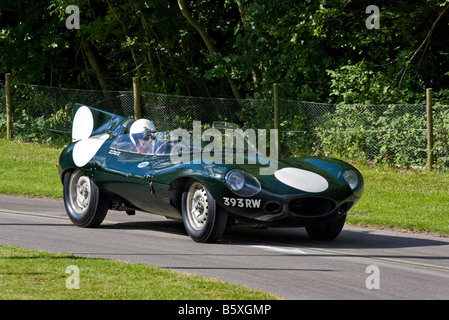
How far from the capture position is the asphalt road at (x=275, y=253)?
7.53 m

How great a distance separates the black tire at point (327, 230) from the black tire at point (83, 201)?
2.69 m

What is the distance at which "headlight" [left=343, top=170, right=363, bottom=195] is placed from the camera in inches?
390

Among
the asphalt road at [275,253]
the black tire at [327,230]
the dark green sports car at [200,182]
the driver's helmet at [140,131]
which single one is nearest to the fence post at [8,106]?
the asphalt road at [275,253]

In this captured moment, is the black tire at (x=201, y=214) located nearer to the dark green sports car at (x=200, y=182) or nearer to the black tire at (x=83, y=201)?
the dark green sports car at (x=200, y=182)

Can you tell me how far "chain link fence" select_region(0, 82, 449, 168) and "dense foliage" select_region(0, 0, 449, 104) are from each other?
1.86 m

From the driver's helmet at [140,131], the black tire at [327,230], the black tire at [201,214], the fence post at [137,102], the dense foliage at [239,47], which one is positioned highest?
the dense foliage at [239,47]

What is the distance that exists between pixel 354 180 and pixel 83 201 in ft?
11.8

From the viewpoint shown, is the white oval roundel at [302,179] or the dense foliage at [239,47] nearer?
the white oval roundel at [302,179]

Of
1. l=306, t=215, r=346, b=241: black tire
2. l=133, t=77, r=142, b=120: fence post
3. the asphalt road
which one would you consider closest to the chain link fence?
l=133, t=77, r=142, b=120: fence post

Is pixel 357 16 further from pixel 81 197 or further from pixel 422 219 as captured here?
pixel 81 197

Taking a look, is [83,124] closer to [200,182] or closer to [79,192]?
[79,192]

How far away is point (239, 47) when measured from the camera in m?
21.6

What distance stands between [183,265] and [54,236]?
2.53 m
